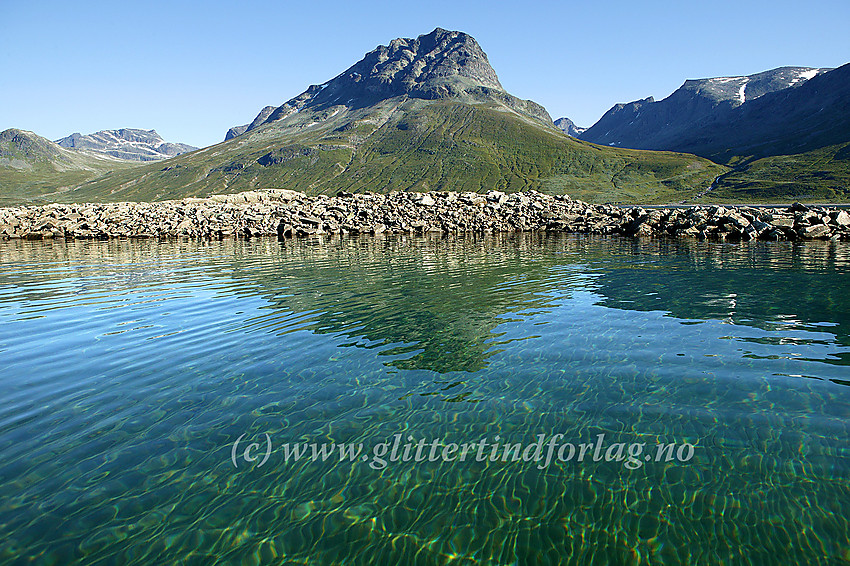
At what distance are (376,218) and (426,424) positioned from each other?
2837 inches

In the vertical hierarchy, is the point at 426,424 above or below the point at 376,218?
below

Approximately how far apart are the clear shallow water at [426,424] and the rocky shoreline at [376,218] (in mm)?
48391

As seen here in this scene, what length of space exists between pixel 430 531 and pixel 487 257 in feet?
118

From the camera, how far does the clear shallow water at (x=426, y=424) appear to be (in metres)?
7.25

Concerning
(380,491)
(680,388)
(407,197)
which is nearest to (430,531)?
(380,491)

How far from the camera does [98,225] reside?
77062 mm

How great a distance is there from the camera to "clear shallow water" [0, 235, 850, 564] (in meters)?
7.25

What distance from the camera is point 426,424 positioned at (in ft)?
35.0

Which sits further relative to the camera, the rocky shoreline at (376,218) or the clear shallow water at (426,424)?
the rocky shoreline at (376,218)

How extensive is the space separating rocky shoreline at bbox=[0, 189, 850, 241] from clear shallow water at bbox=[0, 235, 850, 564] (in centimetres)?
4839

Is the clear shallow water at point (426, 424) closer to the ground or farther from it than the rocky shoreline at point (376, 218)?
closer to the ground

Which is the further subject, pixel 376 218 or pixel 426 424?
pixel 376 218

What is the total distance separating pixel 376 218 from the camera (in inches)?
3179

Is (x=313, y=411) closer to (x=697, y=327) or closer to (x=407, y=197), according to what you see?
(x=697, y=327)
